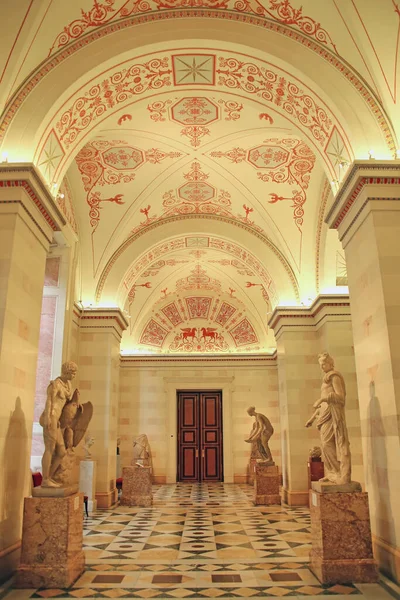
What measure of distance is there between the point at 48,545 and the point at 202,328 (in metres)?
14.1

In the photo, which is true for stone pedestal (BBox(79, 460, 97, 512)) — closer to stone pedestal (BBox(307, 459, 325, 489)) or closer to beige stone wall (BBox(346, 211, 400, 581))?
stone pedestal (BBox(307, 459, 325, 489))

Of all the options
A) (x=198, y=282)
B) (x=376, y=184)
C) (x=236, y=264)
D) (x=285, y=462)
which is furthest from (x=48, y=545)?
(x=198, y=282)

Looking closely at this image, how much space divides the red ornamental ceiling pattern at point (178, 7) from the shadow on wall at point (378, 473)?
189 inches

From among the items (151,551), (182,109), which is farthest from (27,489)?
(182,109)

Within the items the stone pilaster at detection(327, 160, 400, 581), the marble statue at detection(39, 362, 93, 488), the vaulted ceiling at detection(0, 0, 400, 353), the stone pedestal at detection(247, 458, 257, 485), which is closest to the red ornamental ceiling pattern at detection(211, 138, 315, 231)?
the vaulted ceiling at detection(0, 0, 400, 353)

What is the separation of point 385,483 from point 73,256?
8.14 meters

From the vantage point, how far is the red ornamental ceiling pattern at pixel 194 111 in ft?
28.9

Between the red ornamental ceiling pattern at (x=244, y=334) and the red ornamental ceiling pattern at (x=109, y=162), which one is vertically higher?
the red ornamental ceiling pattern at (x=109, y=162)

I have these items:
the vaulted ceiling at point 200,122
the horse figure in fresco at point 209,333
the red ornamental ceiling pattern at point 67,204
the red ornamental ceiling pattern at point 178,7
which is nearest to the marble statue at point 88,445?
the vaulted ceiling at point 200,122

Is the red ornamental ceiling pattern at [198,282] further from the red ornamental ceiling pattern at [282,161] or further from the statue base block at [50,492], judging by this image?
the statue base block at [50,492]

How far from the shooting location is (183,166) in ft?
35.8

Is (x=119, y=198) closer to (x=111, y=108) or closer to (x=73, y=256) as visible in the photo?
(x=73, y=256)

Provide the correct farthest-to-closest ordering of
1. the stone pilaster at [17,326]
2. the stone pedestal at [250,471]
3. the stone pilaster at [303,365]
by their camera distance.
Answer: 1. the stone pedestal at [250,471]
2. the stone pilaster at [303,365]
3. the stone pilaster at [17,326]

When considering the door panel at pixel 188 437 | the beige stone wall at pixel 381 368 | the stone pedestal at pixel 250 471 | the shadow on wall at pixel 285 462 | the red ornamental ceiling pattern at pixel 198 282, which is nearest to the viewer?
the beige stone wall at pixel 381 368
